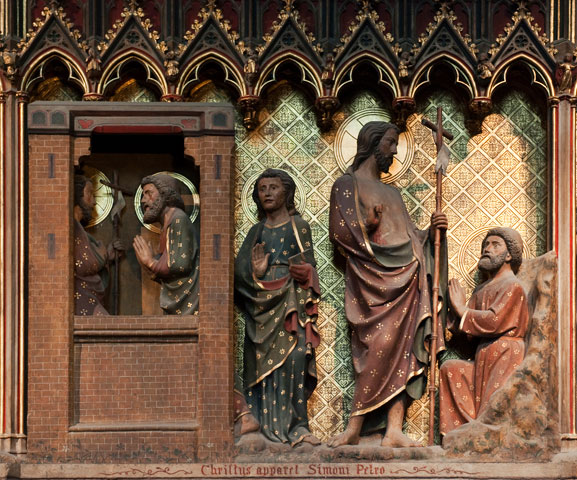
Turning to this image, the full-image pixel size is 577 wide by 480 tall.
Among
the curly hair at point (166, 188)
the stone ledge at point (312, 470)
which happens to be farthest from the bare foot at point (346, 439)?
the curly hair at point (166, 188)

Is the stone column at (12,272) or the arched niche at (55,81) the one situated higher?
the arched niche at (55,81)

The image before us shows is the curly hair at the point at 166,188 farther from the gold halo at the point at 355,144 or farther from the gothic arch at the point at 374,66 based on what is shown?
the gothic arch at the point at 374,66

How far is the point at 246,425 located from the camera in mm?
15508

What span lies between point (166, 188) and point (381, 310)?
218cm

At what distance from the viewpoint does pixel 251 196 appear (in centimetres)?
1611

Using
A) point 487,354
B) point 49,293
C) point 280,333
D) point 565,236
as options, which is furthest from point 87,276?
point 565,236

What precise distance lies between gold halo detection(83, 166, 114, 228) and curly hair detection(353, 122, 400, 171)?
2.23 meters

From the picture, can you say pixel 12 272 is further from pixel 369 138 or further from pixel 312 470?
pixel 369 138

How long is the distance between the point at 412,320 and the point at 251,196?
6.06ft

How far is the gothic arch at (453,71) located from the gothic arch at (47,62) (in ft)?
9.58

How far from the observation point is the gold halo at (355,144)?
1625cm

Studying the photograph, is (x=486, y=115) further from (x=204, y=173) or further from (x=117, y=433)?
(x=117, y=433)

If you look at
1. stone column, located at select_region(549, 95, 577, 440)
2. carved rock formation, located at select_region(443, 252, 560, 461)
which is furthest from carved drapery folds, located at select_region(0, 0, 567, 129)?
carved rock formation, located at select_region(443, 252, 560, 461)

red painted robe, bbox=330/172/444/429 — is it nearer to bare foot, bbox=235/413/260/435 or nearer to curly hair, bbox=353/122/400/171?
curly hair, bbox=353/122/400/171
